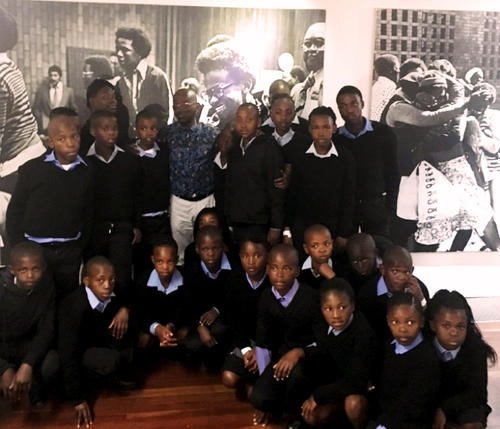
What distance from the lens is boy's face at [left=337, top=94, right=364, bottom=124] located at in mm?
3385

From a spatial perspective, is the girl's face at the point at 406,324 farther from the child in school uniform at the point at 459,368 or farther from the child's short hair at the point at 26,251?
the child's short hair at the point at 26,251

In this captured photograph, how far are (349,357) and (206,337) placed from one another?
805 mm

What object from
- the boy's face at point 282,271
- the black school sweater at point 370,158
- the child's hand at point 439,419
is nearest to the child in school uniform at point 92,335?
the boy's face at point 282,271

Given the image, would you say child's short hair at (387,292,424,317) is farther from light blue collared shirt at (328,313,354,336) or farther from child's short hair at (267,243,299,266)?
child's short hair at (267,243,299,266)

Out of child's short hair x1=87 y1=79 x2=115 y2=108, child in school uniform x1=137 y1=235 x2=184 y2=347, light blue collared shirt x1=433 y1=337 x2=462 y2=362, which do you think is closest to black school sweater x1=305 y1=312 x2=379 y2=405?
light blue collared shirt x1=433 y1=337 x2=462 y2=362

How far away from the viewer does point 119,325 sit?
9.18ft

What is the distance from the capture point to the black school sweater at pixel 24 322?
2588 millimetres

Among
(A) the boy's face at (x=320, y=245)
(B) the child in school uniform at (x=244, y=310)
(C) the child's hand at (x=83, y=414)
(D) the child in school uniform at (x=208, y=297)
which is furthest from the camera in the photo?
(D) the child in school uniform at (x=208, y=297)

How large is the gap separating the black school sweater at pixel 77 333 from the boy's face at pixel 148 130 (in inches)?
38.4

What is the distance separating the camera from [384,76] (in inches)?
158

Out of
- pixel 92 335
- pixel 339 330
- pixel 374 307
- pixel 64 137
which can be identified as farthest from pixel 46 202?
pixel 374 307

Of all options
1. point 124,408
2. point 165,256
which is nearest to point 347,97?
point 165,256

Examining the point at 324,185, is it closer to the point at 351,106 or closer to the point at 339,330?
the point at 351,106

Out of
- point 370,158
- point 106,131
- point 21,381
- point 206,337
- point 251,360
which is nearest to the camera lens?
point 21,381
